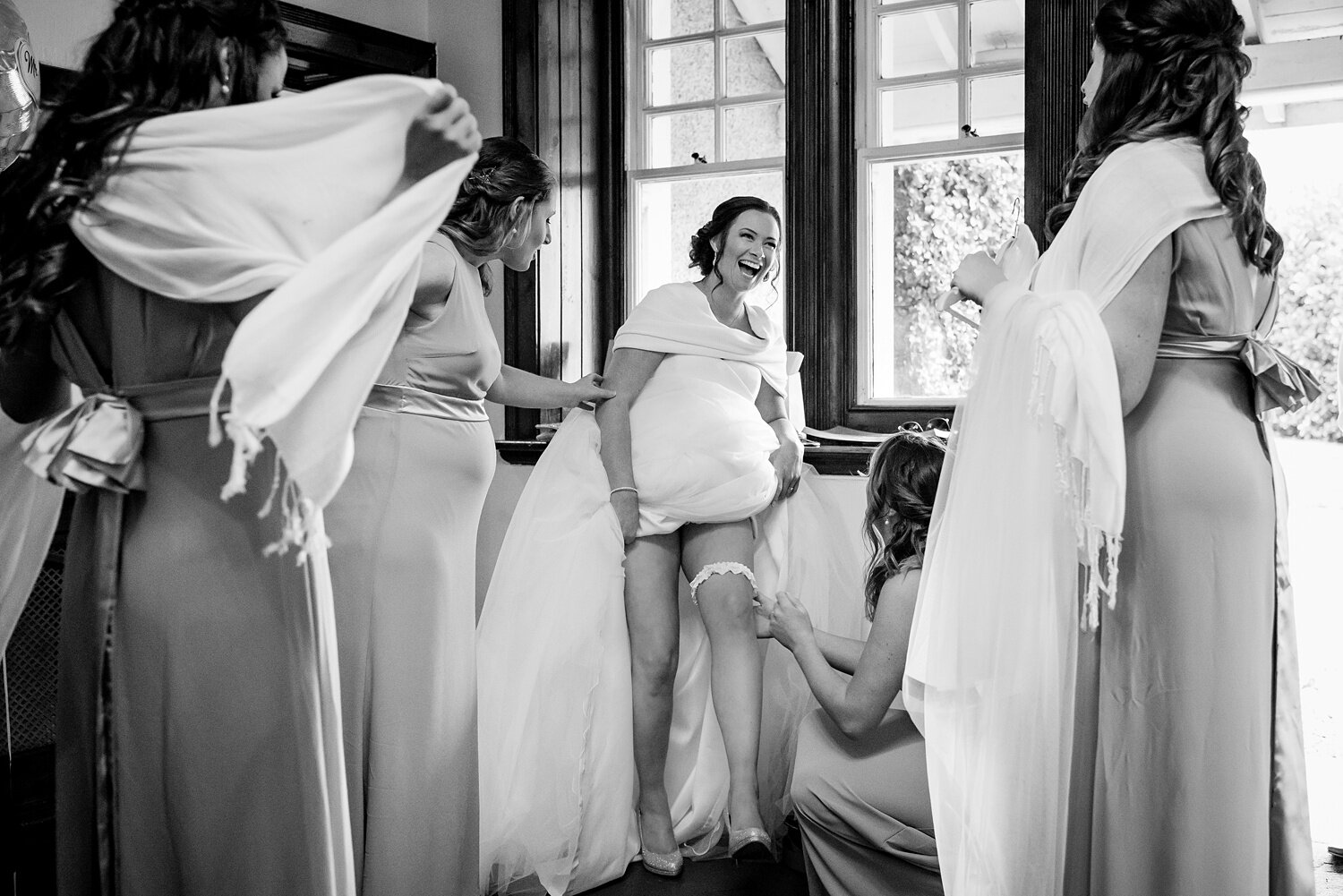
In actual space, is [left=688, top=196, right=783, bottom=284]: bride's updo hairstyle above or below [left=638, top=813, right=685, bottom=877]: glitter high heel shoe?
above

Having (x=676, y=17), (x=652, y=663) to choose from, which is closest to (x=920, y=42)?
(x=676, y=17)

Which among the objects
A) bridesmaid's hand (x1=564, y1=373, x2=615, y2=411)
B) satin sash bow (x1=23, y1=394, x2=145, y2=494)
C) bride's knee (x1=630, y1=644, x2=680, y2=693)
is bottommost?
bride's knee (x1=630, y1=644, x2=680, y2=693)

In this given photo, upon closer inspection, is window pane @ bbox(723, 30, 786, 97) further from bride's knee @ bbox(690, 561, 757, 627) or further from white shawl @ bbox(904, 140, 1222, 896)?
white shawl @ bbox(904, 140, 1222, 896)

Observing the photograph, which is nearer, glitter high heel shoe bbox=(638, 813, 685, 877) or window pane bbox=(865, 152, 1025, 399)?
glitter high heel shoe bbox=(638, 813, 685, 877)

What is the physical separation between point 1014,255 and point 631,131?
2.38 m

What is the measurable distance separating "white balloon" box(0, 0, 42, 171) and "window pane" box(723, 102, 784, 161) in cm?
200

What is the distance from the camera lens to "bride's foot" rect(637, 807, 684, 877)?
2.54 metres

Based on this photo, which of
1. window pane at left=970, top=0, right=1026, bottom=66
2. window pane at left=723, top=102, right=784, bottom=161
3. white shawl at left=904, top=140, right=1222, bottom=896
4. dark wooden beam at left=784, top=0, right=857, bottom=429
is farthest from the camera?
window pane at left=723, top=102, right=784, bottom=161

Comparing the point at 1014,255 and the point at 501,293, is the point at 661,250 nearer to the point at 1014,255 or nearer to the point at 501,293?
the point at 501,293

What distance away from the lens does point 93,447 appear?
1.20m

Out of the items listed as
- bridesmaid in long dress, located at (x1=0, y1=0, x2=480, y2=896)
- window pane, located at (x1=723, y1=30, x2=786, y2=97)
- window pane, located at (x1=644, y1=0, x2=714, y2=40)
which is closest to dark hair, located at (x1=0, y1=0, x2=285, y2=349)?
bridesmaid in long dress, located at (x1=0, y1=0, x2=480, y2=896)

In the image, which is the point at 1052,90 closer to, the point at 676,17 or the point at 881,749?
the point at 676,17

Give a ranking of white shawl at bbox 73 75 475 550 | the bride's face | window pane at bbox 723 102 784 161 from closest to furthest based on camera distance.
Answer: white shawl at bbox 73 75 475 550, the bride's face, window pane at bbox 723 102 784 161

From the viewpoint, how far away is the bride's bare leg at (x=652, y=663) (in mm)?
2613
